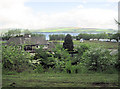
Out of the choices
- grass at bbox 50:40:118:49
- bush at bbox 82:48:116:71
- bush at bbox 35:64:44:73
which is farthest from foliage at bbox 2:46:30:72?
bush at bbox 82:48:116:71

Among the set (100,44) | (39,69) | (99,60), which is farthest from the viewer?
(100,44)

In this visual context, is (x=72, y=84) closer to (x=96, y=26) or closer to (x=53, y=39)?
(x=53, y=39)

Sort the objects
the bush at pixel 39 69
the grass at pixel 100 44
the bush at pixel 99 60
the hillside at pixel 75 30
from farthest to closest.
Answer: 1. the hillside at pixel 75 30
2. the grass at pixel 100 44
3. the bush at pixel 39 69
4. the bush at pixel 99 60

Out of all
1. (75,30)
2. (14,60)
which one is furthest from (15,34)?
(75,30)

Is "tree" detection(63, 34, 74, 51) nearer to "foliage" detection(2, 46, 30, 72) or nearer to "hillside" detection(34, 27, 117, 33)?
"hillside" detection(34, 27, 117, 33)

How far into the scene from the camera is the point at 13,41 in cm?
423

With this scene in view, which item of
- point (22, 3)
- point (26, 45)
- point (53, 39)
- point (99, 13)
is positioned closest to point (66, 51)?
point (53, 39)

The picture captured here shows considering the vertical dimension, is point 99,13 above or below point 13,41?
above

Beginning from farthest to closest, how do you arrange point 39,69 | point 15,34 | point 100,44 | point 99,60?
1. point 15,34
2. point 100,44
3. point 39,69
4. point 99,60

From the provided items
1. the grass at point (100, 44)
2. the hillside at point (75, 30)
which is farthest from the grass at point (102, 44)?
the hillside at point (75, 30)

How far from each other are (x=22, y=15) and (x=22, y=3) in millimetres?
346

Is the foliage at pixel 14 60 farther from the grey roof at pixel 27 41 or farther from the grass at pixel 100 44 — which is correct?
the grass at pixel 100 44

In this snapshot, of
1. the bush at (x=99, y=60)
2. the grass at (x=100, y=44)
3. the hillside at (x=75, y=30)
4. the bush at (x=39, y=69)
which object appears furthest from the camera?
the hillside at (x=75, y=30)

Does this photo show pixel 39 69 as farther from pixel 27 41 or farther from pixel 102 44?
pixel 102 44
